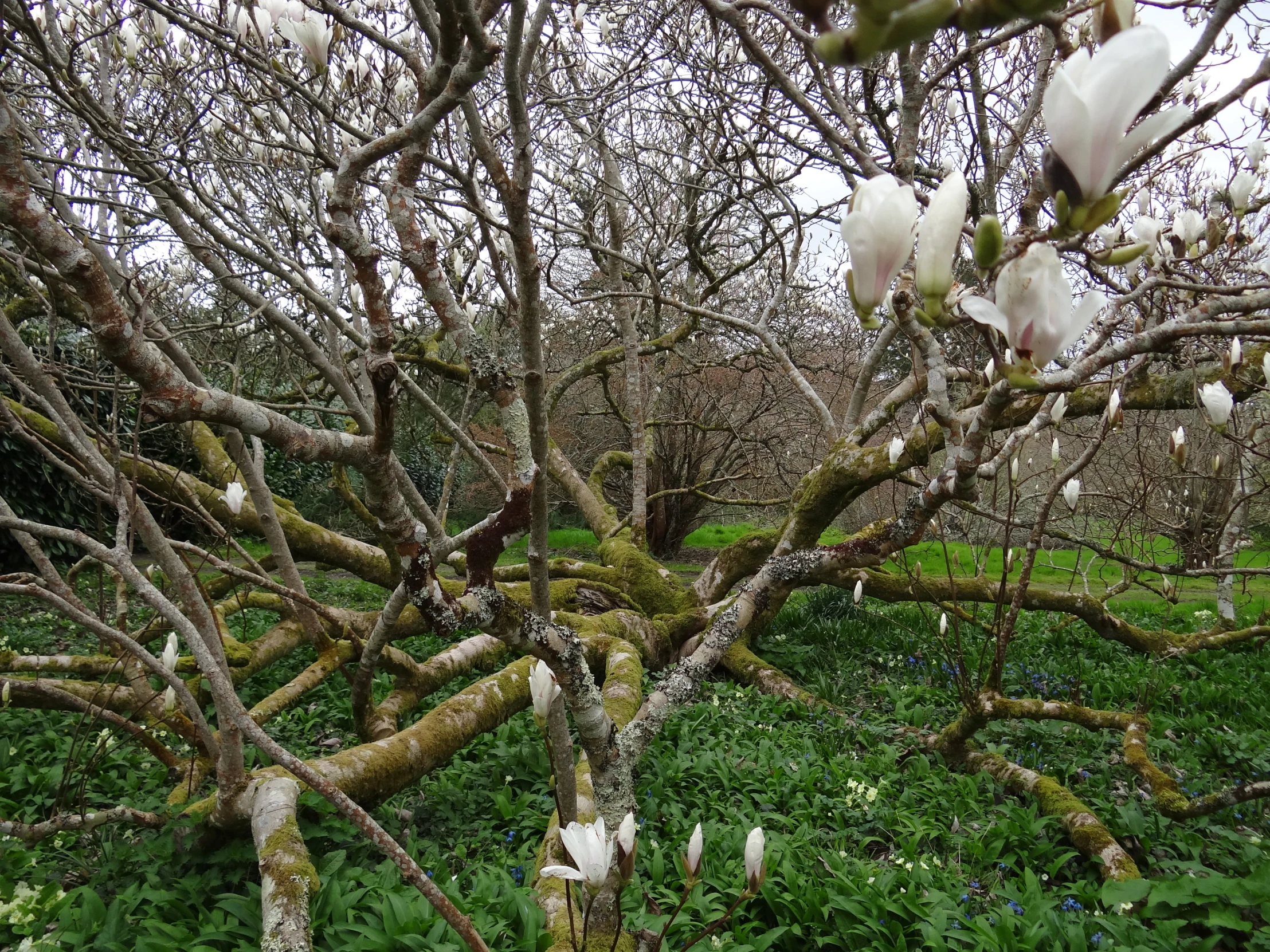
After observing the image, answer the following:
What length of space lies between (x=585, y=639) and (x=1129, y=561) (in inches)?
102

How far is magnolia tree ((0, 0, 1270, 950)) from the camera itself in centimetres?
102

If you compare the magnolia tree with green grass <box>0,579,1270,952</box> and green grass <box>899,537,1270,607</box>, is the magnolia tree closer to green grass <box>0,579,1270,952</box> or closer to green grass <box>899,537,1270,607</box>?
green grass <box>0,579,1270,952</box>

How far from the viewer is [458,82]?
1.23 meters

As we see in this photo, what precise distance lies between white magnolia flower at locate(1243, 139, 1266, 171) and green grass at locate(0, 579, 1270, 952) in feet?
7.85

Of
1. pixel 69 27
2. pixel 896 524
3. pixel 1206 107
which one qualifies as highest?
pixel 69 27

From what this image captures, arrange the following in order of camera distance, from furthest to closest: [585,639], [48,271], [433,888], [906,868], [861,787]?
1. [585,639]
2. [861,787]
3. [906,868]
4. [48,271]
5. [433,888]

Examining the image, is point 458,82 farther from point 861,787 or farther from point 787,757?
point 787,757

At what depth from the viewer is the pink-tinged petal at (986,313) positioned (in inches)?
26.3

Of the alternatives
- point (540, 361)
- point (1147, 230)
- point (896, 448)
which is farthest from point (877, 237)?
point (896, 448)

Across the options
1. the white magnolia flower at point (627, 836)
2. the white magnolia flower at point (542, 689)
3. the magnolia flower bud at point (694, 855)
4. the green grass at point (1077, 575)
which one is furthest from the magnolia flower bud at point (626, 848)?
the green grass at point (1077, 575)

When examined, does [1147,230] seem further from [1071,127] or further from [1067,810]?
[1067,810]

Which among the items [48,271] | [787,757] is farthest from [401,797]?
[48,271]

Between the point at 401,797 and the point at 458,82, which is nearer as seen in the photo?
the point at 458,82

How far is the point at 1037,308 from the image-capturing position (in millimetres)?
654
